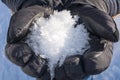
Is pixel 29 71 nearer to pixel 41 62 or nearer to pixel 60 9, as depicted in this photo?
pixel 41 62

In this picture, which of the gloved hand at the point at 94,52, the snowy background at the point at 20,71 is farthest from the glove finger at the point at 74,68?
the snowy background at the point at 20,71

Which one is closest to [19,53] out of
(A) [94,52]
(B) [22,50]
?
(B) [22,50]

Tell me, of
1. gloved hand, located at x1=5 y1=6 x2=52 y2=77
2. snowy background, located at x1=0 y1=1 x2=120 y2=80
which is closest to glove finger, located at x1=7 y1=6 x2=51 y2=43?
gloved hand, located at x1=5 y1=6 x2=52 y2=77

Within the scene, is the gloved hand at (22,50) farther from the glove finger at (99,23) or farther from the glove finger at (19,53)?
the glove finger at (99,23)

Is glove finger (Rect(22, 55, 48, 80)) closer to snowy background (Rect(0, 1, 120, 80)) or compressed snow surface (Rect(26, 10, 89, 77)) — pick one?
compressed snow surface (Rect(26, 10, 89, 77))

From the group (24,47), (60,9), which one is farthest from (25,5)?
(24,47)

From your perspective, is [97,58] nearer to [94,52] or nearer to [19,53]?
[94,52]

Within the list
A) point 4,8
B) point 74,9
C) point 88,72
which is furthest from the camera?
point 4,8
